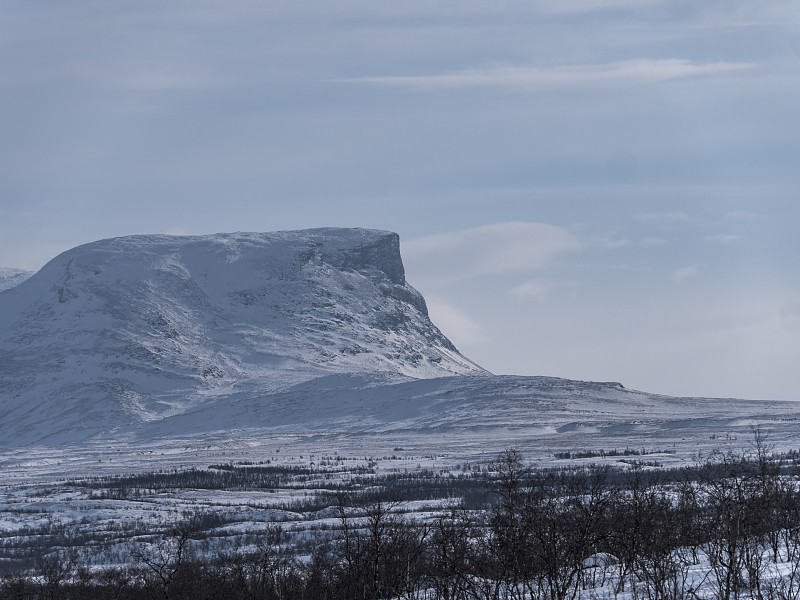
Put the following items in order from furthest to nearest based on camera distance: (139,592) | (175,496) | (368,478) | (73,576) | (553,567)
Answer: (368,478) → (175,496) → (73,576) → (139,592) → (553,567)

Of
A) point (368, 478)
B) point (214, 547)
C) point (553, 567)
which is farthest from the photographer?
point (368, 478)

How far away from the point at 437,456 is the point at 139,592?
99.0 meters

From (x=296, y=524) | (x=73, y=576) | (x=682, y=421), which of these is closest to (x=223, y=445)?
(x=682, y=421)

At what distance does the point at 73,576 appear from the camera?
211ft

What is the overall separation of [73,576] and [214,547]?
697 inches

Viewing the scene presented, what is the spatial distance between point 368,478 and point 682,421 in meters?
82.8

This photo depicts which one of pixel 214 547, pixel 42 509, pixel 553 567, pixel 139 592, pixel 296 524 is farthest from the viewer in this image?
pixel 42 509

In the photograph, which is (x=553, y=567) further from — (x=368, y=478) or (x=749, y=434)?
(x=749, y=434)

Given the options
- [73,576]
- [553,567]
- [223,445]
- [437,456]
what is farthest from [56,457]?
[553,567]

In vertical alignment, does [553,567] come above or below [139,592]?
above

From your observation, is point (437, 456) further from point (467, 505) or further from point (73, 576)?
point (73, 576)

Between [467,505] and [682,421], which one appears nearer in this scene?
[467,505]

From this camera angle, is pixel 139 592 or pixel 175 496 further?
pixel 175 496

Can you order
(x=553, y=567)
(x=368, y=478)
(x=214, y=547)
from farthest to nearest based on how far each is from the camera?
1. (x=368, y=478)
2. (x=214, y=547)
3. (x=553, y=567)
